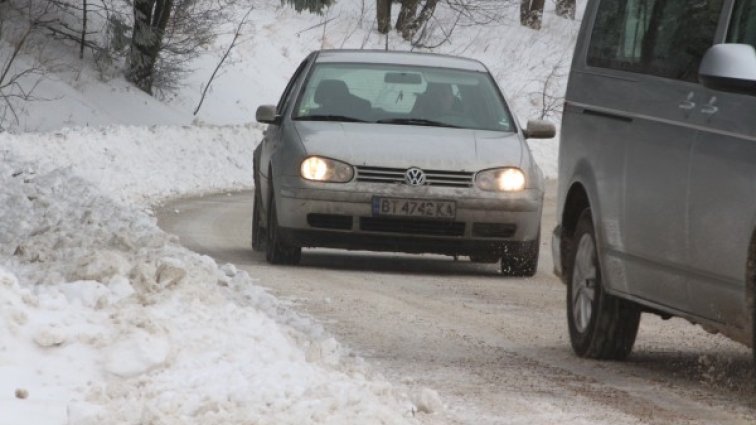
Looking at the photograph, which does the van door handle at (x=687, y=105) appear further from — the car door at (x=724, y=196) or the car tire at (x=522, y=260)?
the car tire at (x=522, y=260)

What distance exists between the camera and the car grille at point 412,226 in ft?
43.1

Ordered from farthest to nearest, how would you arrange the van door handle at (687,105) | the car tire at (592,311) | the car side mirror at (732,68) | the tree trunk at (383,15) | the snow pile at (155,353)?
the tree trunk at (383,15) → the car tire at (592,311) → the van door handle at (687,105) → the car side mirror at (732,68) → the snow pile at (155,353)

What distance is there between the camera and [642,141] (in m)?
8.19

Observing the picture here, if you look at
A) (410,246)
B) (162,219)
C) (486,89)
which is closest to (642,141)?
(410,246)

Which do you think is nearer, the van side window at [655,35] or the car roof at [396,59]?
the van side window at [655,35]

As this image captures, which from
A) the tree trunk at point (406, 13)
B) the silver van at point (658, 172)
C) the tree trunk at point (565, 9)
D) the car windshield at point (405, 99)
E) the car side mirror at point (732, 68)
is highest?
the car side mirror at point (732, 68)

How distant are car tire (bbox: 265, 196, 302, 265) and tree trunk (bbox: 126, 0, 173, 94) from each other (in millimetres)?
19948

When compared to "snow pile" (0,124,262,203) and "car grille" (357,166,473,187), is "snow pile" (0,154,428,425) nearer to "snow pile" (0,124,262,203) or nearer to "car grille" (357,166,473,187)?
"car grille" (357,166,473,187)

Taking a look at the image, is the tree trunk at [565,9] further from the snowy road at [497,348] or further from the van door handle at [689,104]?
the van door handle at [689,104]

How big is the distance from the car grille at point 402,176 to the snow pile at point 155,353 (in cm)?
359

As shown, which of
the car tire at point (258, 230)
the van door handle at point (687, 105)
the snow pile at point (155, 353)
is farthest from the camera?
the car tire at point (258, 230)

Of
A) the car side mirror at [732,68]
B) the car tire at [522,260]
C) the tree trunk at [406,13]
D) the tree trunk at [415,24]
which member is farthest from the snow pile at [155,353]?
the tree trunk at [415,24]

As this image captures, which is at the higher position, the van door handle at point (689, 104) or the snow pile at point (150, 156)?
the van door handle at point (689, 104)

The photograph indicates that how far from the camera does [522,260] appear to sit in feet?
44.8
